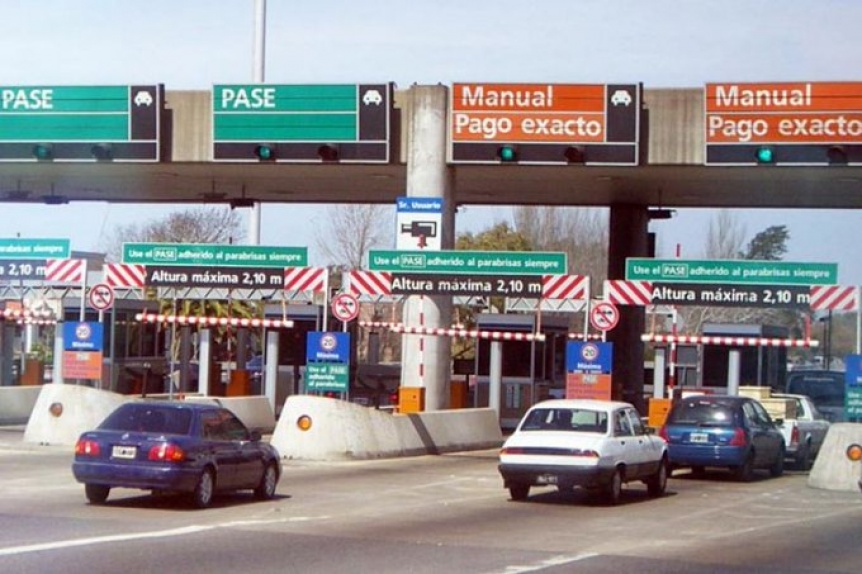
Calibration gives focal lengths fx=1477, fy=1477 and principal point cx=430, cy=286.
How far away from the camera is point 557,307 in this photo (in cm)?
4225

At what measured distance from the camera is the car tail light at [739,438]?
25781 mm

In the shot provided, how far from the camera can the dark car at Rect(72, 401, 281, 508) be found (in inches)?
717

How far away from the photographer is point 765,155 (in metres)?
29.0

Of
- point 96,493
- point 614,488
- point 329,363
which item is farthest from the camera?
point 329,363

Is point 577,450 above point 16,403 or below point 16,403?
above

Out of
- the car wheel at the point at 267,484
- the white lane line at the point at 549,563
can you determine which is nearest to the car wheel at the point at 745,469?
the car wheel at the point at 267,484

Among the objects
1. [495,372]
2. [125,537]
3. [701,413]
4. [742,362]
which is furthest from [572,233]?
[125,537]

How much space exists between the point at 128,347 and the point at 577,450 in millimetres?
23892

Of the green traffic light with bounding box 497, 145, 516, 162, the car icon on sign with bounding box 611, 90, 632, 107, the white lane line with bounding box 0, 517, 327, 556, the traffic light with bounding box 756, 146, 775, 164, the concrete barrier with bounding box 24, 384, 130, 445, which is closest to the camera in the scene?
the white lane line with bounding box 0, 517, 327, 556

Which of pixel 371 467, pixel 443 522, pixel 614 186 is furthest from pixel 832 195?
pixel 443 522

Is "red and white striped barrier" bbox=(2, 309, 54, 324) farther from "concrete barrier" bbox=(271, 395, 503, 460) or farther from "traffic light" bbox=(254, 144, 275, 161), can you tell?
"concrete barrier" bbox=(271, 395, 503, 460)

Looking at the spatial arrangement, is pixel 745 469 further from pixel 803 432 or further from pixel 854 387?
→ pixel 803 432

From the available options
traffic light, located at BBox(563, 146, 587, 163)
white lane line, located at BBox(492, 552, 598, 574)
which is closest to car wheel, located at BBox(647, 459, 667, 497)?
white lane line, located at BBox(492, 552, 598, 574)

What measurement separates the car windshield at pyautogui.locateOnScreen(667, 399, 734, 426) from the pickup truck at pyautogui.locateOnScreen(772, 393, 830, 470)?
306cm
